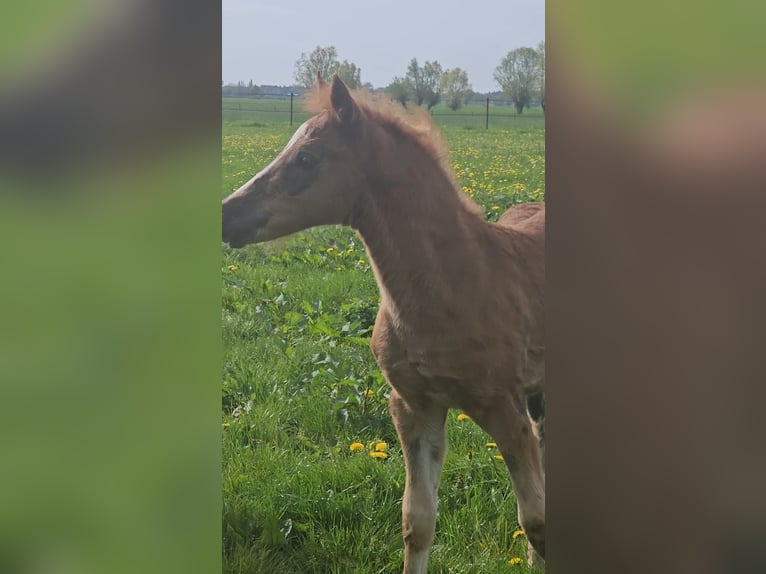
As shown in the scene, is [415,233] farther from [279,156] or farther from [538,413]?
[538,413]

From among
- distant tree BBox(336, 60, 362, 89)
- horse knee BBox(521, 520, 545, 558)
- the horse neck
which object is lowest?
horse knee BBox(521, 520, 545, 558)

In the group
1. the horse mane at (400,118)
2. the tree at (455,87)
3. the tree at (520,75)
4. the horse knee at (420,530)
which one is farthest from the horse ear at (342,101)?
the horse knee at (420,530)

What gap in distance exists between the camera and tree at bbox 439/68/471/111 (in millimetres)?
2326

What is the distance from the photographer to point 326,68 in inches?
91.4

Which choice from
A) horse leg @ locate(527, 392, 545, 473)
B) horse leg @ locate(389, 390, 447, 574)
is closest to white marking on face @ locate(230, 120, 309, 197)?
horse leg @ locate(389, 390, 447, 574)

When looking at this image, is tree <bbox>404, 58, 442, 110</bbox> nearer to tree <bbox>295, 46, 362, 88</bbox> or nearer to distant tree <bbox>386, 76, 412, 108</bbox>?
distant tree <bbox>386, 76, 412, 108</bbox>

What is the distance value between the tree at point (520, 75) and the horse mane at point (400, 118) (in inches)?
10.0

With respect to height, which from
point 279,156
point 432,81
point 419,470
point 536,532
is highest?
Result: point 432,81

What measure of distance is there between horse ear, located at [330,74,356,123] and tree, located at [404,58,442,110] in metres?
0.20

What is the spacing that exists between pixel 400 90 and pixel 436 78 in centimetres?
11

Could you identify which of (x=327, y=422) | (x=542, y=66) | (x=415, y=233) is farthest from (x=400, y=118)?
(x=327, y=422)
